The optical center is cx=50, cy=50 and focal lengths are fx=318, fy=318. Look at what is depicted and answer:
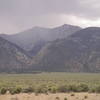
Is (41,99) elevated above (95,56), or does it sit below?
below

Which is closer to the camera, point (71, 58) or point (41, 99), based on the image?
point (41, 99)

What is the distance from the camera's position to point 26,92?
141 ft

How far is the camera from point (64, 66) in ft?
609

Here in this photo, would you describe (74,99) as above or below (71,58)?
below

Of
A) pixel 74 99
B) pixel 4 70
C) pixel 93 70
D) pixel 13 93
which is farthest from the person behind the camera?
pixel 4 70

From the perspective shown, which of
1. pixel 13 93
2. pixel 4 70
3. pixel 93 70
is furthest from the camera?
pixel 4 70

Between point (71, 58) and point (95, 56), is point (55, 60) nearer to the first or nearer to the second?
point (71, 58)

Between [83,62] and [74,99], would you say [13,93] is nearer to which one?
[74,99]

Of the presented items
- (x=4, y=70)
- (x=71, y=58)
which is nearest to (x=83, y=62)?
(x=71, y=58)

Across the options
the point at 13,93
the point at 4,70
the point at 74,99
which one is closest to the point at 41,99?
the point at 74,99

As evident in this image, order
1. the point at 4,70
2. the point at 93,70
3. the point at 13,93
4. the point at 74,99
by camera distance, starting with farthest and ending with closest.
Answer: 1. the point at 4,70
2. the point at 93,70
3. the point at 13,93
4. the point at 74,99

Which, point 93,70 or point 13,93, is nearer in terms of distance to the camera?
point 13,93

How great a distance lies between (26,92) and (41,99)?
899 centimetres

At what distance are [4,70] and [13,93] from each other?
488 ft
